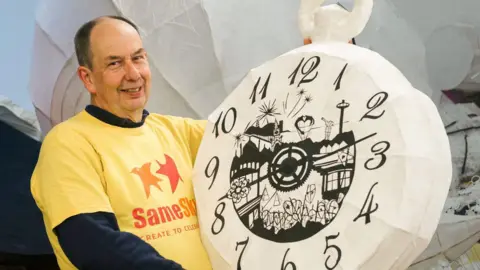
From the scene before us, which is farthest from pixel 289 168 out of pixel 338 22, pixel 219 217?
pixel 338 22

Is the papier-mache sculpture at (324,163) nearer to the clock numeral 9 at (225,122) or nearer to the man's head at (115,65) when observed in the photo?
the clock numeral 9 at (225,122)

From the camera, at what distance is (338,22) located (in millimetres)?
1001

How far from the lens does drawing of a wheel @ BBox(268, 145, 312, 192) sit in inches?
36.0

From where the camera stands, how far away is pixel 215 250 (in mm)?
994

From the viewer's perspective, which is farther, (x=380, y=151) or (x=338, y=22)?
(x=338, y=22)

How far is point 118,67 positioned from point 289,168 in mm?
425

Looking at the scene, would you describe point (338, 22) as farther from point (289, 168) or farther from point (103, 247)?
point (103, 247)

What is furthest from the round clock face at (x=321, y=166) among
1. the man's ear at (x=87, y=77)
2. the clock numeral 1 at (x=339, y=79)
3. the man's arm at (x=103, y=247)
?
the man's ear at (x=87, y=77)

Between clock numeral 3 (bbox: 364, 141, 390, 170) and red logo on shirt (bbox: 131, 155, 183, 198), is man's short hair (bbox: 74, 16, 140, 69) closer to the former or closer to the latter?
red logo on shirt (bbox: 131, 155, 183, 198)

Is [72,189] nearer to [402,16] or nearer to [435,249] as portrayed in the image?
[435,249]

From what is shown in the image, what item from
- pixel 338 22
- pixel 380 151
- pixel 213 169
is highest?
pixel 338 22

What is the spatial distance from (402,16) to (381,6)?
0.23ft

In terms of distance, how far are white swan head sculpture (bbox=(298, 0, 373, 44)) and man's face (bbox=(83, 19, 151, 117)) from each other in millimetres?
349

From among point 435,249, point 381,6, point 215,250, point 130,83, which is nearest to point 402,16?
point 381,6
